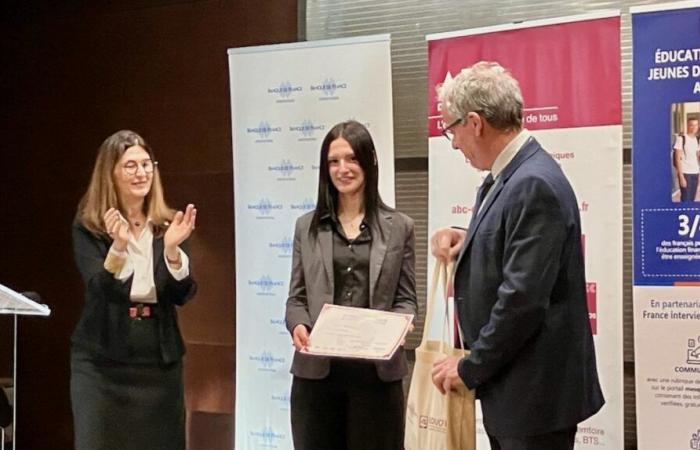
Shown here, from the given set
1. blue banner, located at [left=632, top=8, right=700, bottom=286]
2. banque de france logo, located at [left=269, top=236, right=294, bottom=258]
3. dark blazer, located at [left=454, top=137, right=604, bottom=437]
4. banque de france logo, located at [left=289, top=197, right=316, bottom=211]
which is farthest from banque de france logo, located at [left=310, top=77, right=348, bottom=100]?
dark blazer, located at [left=454, top=137, right=604, bottom=437]

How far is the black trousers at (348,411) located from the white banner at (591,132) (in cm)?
49

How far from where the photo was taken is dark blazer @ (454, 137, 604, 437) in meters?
2.31

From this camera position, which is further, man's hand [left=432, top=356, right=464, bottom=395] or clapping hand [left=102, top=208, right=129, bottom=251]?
clapping hand [left=102, top=208, right=129, bottom=251]

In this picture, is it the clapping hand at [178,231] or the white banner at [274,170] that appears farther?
the white banner at [274,170]

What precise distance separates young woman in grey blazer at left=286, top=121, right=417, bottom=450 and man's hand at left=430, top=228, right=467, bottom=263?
2.11 ft

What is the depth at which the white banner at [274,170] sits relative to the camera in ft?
13.0

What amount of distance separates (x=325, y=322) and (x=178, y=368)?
0.85 m

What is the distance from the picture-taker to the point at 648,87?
129 inches

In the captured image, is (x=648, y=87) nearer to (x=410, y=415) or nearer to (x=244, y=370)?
(x=410, y=415)

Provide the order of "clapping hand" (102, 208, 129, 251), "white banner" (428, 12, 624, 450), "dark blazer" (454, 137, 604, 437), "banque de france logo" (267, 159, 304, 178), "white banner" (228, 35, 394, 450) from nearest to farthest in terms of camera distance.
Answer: "dark blazer" (454, 137, 604, 437), "white banner" (428, 12, 624, 450), "clapping hand" (102, 208, 129, 251), "white banner" (228, 35, 394, 450), "banque de france logo" (267, 159, 304, 178)

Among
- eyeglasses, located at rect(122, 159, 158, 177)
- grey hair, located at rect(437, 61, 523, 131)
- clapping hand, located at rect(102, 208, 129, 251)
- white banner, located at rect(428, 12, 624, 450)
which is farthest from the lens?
eyeglasses, located at rect(122, 159, 158, 177)

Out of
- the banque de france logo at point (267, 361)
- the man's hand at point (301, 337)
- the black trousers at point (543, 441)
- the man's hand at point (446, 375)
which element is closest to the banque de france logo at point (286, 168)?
the banque de france logo at point (267, 361)

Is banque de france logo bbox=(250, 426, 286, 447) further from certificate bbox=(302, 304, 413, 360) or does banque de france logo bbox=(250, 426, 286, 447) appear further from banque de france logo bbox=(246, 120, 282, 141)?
banque de france logo bbox=(246, 120, 282, 141)

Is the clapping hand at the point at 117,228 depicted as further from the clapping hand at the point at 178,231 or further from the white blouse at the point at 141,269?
the clapping hand at the point at 178,231
